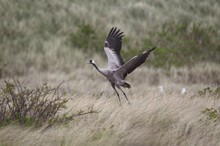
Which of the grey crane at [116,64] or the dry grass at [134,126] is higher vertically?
the grey crane at [116,64]

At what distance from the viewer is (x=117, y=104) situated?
757 centimetres

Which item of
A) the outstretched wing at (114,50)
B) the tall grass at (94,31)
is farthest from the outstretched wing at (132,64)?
the tall grass at (94,31)

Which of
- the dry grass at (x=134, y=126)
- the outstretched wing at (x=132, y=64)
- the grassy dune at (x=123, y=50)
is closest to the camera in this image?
the dry grass at (x=134, y=126)

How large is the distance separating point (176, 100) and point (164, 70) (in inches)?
419

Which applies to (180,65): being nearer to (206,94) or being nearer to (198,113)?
(206,94)

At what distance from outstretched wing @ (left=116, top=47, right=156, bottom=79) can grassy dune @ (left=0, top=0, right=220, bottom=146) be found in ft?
1.43

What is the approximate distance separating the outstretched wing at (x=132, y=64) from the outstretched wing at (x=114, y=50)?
13.9 inches

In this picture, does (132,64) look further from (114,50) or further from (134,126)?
(114,50)

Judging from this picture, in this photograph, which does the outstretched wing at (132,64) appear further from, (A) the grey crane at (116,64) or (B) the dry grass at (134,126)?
(B) the dry grass at (134,126)

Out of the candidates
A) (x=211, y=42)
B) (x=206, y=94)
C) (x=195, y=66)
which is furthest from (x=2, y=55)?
(x=206, y=94)

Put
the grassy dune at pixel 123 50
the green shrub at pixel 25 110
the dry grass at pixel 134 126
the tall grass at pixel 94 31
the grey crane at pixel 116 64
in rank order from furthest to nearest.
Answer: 1. the tall grass at pixel 94 31
2. the grassy dune at pixel 123 50
3. the grey crane at pixel 116 64
4. the green shrub at pixel 25 110
5. the dry grass at pixel 134 126

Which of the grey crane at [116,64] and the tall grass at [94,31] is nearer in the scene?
the grey crane at [116,64]

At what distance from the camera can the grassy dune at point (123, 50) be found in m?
7.60

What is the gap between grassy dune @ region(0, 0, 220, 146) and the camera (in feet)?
24.9
